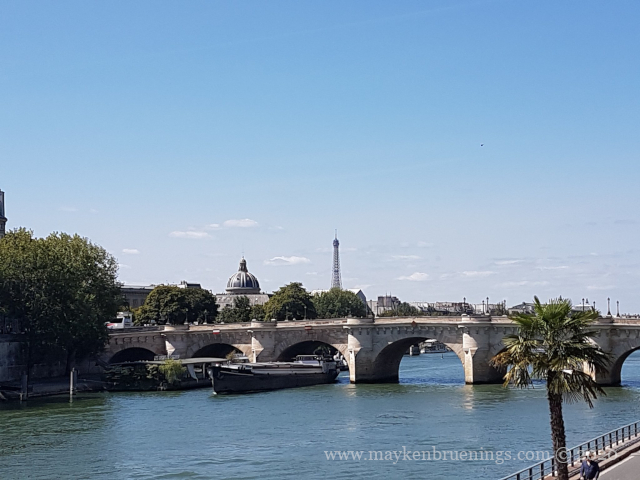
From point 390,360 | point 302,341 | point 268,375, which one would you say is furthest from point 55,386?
point 390,360

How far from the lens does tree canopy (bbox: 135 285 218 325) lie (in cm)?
11612

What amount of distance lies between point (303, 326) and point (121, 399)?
67.6 ft

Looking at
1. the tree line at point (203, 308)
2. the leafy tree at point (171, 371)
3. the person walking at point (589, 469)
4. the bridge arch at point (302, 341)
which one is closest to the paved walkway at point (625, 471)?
the person walking at point (589, 469)

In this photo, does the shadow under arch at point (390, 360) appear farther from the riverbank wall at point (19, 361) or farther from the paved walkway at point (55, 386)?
the riverbank wall at point (19, 361)

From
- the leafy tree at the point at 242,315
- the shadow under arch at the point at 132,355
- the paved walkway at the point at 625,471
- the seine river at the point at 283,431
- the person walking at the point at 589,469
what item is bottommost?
the seine river at the point at 283,431

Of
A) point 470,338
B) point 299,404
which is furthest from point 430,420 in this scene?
point 470,338

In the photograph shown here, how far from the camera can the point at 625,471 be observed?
84.4 feet

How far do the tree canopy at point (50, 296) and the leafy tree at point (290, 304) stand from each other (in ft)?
141

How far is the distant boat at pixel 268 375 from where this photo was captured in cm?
7094

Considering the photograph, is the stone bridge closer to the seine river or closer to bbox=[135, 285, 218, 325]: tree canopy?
the seine river

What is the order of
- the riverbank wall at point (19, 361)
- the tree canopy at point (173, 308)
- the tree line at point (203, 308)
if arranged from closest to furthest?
the riverbank wall at point (19, 361), the tree canopy at point (173, 308), the tree line at point (203, 308)

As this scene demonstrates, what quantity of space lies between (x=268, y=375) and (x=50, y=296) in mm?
20330

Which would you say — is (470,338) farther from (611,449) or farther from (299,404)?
(611,449)

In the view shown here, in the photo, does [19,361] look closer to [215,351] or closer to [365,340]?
[215,351]
